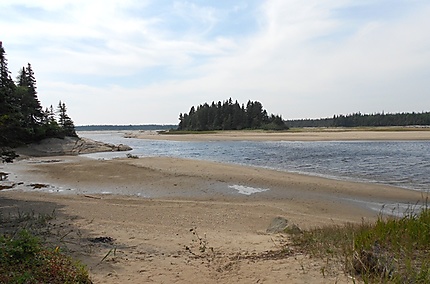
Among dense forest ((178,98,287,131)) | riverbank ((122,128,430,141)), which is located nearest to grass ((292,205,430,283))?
riverbank ((122,128,430,141))

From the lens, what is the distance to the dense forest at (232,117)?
9444 cm

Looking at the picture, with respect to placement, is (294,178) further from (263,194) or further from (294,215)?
(294,215)

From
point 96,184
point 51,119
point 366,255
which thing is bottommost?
point 96,184

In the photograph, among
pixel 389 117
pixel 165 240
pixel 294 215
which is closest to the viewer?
pixel 165 240

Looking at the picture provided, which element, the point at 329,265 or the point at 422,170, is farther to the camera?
the point at 422,170

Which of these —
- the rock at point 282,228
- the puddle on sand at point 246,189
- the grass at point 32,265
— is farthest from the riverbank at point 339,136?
the grass at point 32,265

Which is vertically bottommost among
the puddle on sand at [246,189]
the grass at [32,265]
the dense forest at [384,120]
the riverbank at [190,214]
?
the puddle on sand at [246,189]

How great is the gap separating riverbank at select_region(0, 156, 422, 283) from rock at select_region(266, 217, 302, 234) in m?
0.24

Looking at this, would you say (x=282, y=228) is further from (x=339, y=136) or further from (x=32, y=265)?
(x=339, y=136)

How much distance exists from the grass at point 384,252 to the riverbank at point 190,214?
12.7 inches

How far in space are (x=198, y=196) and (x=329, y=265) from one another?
8.90 metres

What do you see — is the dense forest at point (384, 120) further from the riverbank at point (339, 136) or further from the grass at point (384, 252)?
the grass at point (384, 252)

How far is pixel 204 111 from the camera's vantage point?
100 metres

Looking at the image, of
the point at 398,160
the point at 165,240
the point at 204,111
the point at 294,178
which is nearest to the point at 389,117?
the point at 204,111
